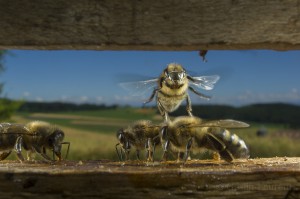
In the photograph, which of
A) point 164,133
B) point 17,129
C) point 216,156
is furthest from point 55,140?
point 216,156

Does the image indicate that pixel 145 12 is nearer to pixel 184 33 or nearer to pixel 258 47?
pixel 184 33

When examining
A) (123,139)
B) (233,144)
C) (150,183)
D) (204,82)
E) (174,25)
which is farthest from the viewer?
(204,82)

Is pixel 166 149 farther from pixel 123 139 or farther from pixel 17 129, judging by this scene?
pixel 17 129

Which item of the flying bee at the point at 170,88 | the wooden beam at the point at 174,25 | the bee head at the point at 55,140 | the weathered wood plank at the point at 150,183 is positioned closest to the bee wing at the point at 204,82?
the flying bee at the point at 170,88

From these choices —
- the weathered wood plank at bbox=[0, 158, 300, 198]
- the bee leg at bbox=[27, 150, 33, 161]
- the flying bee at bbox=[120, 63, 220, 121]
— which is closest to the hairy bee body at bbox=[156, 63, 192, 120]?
the flying bee at bbox=[120, 63, 220, 121]

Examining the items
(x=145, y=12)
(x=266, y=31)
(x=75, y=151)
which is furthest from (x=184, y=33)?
(x=75, y=151)

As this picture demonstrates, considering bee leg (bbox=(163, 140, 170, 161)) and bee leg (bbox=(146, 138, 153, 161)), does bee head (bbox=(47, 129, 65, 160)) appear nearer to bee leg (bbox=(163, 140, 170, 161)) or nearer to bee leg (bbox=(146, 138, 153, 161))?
bee leg (bbox=(146, 138, 153, 161))
